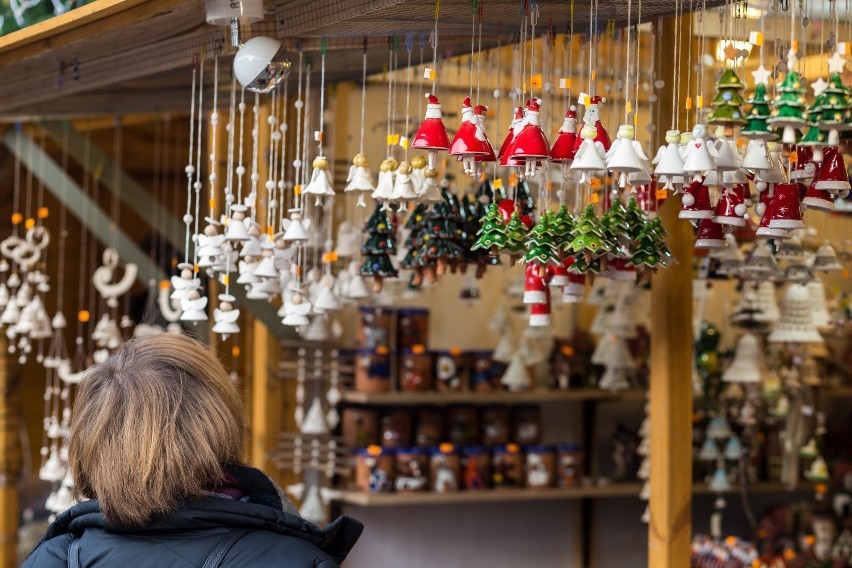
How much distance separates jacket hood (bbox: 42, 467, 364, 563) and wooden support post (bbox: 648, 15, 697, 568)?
1.62 metres

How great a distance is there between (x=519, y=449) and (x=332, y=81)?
1.79 m

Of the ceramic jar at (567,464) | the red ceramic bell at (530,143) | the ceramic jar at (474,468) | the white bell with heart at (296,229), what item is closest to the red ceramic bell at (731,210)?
the red ceramic bell at (530,143)

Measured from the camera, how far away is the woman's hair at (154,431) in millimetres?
1976

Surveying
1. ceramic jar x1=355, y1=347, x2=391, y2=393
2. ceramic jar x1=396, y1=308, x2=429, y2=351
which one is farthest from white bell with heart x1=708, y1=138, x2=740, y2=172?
ceramic jar x1=396, y1=308, x2=429, y2=351

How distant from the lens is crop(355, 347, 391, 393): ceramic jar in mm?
5293

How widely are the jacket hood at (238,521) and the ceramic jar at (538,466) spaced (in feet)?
11.2

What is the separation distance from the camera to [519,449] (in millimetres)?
5512

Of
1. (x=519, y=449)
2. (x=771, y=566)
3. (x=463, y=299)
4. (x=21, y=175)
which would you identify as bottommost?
(x=771, y=566)

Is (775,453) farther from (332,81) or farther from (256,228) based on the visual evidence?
(256,228)

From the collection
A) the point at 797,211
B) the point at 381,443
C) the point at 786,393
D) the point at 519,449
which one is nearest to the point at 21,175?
the point at 381,443

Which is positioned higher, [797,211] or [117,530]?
[797,211]

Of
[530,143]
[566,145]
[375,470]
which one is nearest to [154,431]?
[530,143]

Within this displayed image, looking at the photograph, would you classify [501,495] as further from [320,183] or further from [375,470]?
[320,183]

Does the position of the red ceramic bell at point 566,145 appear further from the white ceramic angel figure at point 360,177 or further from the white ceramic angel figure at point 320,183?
the white ceramic angel figure at point 320,183
